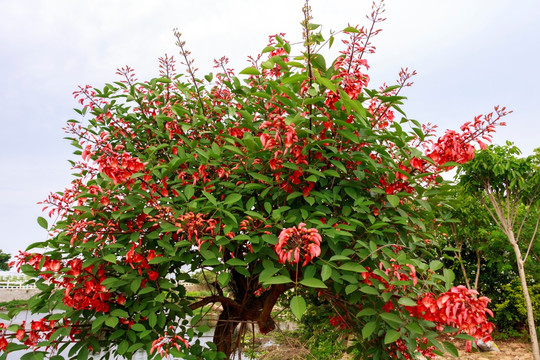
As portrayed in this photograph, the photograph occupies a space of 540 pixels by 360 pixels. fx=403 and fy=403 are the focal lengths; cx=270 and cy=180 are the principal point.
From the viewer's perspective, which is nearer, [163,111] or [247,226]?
[247,226]

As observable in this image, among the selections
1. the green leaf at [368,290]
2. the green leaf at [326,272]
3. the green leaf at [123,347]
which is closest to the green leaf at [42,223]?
the green leaf at [123,347]

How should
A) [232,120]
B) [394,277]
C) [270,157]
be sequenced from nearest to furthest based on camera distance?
[394,277], [270,157], [232,120]

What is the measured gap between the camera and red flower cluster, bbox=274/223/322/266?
1.56m

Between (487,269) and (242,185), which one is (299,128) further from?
(487,269)

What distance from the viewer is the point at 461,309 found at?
162cm

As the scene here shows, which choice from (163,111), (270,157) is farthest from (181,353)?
(163,111)

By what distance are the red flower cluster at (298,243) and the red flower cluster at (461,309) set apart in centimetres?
57

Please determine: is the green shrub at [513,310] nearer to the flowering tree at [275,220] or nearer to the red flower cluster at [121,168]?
the flowering tree at [275,220]

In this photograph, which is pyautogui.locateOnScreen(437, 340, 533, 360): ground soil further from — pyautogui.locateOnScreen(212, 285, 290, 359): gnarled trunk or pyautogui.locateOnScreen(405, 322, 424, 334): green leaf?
pyautogui.locateOnScreen(405, 322, 424, 334): green leaf

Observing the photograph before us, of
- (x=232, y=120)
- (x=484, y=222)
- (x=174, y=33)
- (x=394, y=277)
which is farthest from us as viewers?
(x=484, y=222)

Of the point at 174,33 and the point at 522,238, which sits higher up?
the point at 174,33

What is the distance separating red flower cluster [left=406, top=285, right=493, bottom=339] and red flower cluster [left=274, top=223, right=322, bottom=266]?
566mm

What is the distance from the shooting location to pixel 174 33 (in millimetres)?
2373

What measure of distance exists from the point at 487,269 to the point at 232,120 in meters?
9.68
